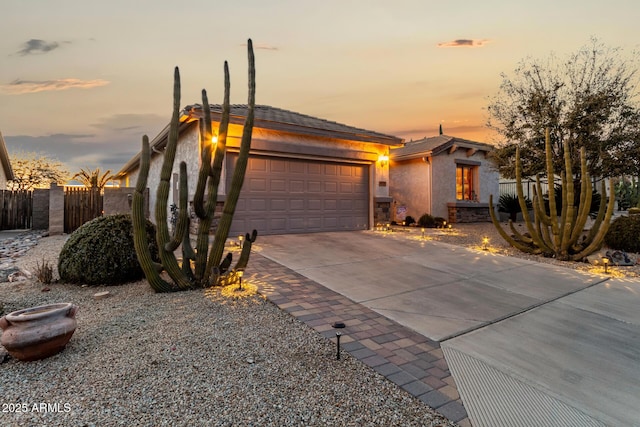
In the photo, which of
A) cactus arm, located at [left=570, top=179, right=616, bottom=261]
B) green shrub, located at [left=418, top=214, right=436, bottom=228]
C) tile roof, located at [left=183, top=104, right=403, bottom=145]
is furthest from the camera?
green shrub, located at [left=418, top=214, right=436, bottom=228]

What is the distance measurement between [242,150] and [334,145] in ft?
21.0

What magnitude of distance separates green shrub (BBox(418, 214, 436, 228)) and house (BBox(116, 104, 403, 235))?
9.00ft

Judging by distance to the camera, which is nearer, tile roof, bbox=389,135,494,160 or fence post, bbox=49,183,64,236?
fence post, bbox=49,183,64,236

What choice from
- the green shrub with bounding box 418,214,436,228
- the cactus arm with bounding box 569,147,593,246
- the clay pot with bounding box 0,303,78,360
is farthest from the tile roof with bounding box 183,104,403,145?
the clay pot with bounding box 0,303,78,360

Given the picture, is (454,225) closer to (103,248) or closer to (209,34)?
(209,34)

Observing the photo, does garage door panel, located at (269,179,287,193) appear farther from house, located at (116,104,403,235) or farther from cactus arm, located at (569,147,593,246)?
cactus arm, located at (569,147,593,246)

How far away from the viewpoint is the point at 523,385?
2371mm

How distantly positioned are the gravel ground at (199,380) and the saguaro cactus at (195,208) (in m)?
0.90

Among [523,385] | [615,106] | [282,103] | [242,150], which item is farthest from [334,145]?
[523,385]

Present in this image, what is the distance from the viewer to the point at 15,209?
1243 centimetres

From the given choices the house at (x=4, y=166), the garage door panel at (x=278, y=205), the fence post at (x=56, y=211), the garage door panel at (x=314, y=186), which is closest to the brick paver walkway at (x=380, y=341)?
the garage door panel at (x=278, y=205)

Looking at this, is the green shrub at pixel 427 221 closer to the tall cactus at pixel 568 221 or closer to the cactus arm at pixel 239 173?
the tall cactus at pixel 568 221

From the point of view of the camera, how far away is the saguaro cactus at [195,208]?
4.21 meters

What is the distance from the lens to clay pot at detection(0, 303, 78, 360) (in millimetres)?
2506
